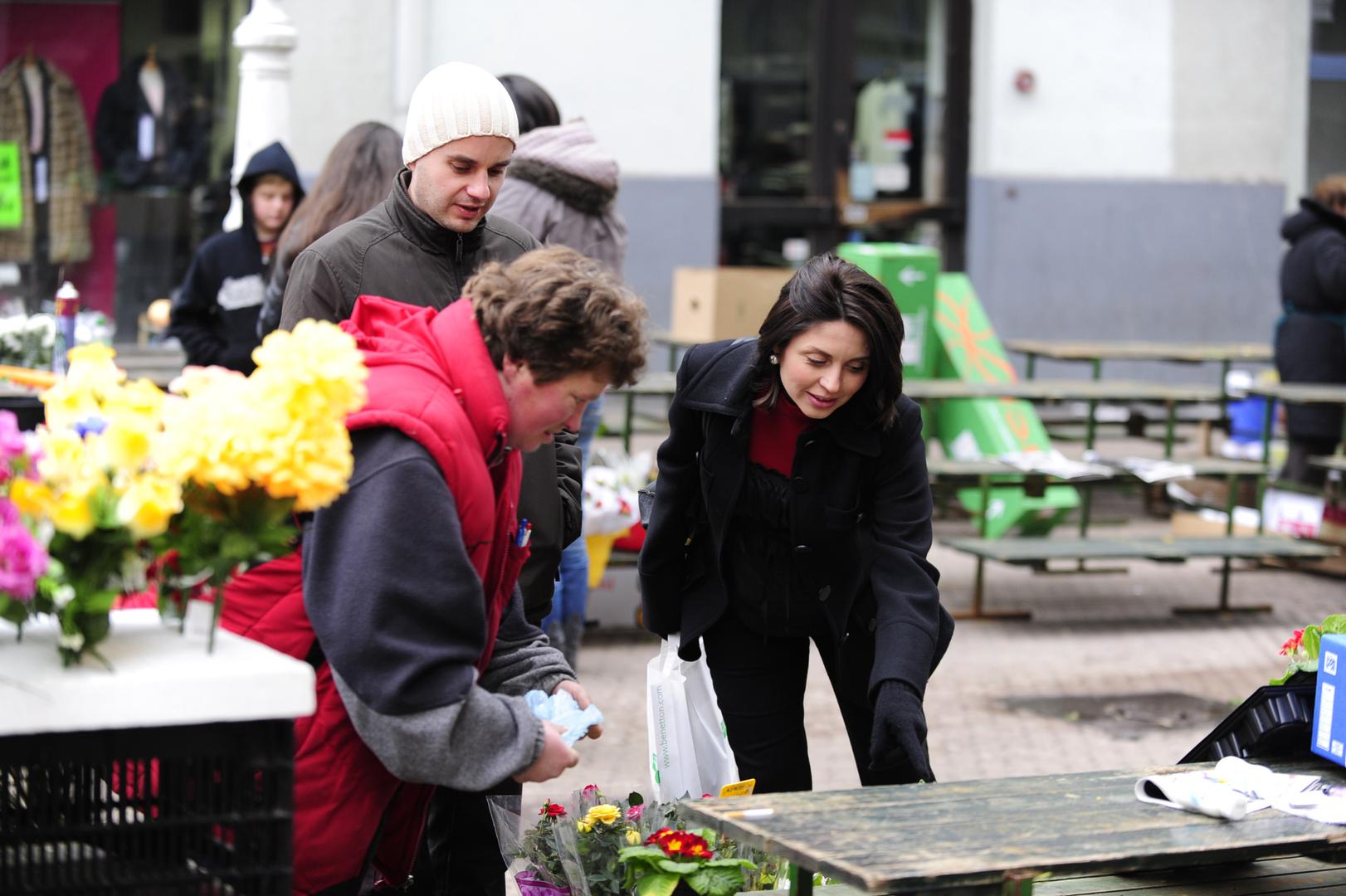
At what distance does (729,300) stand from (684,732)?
21.3 feet

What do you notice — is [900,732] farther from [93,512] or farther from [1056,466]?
[1056,466]

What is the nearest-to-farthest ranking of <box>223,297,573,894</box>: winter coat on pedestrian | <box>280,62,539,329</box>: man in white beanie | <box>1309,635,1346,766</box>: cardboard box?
1. <box>223,297,573,894</box>: winter coat on pedestrian
2. <box>1309,635,1346,766</box>: cardboard box
3. <box>280,62,539,329</box>: man in white beanie

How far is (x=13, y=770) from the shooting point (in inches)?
84.4

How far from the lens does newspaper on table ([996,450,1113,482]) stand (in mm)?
7914

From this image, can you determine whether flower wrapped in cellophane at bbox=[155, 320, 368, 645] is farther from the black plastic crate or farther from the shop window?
the shop window

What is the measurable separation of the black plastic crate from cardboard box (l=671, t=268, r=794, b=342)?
7.75 metres

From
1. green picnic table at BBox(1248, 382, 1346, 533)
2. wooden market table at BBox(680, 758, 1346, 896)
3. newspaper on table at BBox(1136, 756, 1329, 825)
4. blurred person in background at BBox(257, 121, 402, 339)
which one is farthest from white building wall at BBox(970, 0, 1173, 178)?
wooden market table at BBox(680, 758, 1346, 896)

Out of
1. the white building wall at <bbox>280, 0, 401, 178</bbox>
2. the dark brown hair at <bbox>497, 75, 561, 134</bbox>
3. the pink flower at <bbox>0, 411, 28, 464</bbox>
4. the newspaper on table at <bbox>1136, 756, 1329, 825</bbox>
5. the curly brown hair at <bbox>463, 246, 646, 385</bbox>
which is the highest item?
the white building wall at <bbox>280, 0, 401, 178</bbox>

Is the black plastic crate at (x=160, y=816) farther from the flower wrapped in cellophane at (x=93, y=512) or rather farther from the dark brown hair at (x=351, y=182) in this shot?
the dark brown hair at (x=351, y=182)

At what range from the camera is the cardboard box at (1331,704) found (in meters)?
3.20

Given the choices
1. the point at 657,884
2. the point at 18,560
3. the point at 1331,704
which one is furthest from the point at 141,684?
the point at 1331,704

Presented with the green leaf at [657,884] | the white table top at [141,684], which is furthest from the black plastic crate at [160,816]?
the green leaf at [657,884]

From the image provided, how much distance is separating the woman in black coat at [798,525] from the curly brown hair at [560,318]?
3.18ft

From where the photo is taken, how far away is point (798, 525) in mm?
3535
